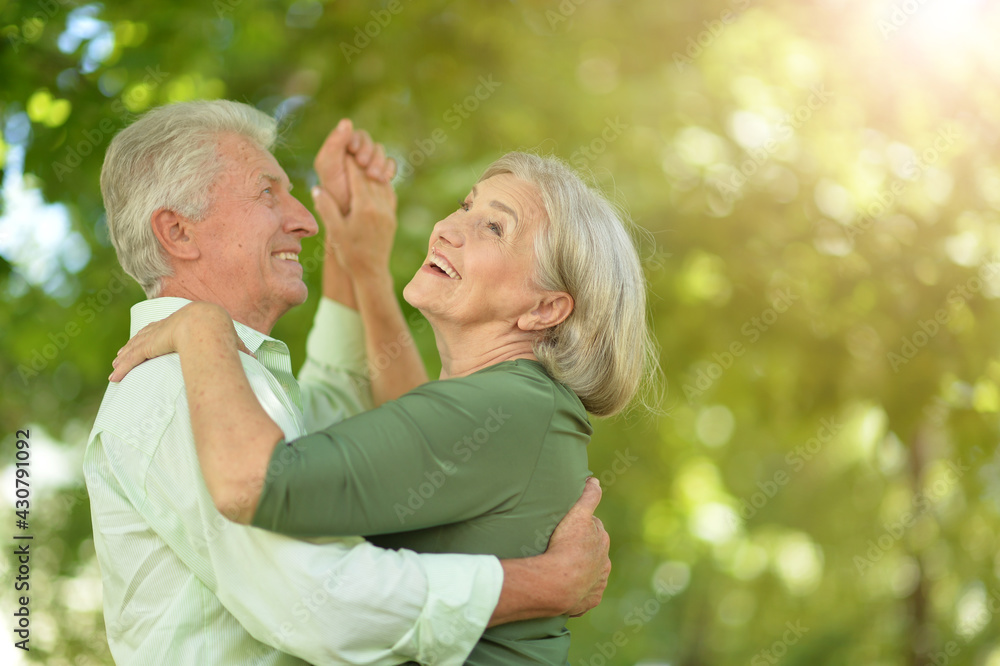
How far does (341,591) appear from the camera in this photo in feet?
5.85

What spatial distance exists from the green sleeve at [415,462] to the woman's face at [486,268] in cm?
33

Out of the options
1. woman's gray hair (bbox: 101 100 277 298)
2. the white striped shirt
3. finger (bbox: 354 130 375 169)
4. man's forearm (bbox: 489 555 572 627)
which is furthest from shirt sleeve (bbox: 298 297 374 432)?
man's forearm (bbox: 489 555 572 627)

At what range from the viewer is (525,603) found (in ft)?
6.40

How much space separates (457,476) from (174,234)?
3.87 ft

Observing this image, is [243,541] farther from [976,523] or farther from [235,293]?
[976,523]

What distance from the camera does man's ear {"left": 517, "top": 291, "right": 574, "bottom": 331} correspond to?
238 cm

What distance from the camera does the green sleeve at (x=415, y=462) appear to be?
1.73 m

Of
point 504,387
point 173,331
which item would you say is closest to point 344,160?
point 173,331

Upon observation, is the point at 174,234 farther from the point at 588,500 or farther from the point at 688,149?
the point at 688,149

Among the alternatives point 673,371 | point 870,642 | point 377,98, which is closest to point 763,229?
point 673,371

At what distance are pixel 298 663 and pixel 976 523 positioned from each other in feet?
17.2

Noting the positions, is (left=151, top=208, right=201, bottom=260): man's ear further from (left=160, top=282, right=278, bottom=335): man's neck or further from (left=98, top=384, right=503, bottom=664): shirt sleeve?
(left=98, top=384, right=503, bottom=664): shirt sleeve

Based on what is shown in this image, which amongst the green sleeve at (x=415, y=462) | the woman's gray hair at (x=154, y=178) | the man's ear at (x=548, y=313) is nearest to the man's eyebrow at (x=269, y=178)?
the woman's gray hair at (x=154, y=178)

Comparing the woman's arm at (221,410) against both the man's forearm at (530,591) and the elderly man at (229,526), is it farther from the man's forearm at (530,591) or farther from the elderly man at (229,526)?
the man's forearm at (530,591)
